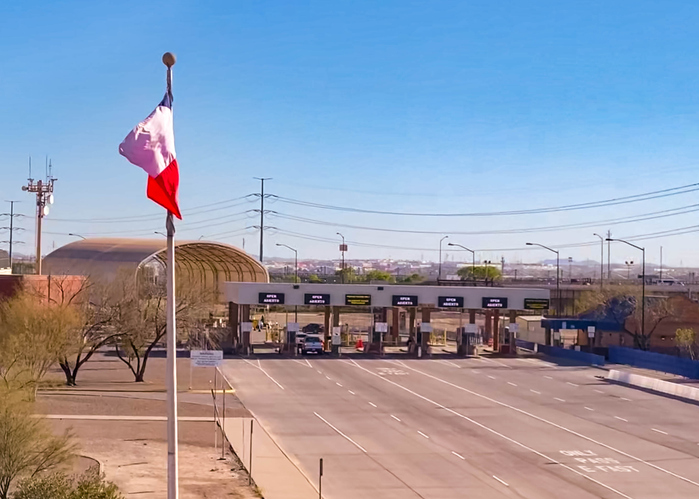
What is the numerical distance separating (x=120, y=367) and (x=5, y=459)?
3454cm

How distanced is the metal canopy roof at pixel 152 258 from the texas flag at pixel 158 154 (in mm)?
60689

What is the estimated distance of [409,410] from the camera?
36375mm

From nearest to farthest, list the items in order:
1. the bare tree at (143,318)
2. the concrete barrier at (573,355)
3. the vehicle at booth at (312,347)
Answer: the bare tree at (143,318), the concrete barrier at (573,355), the vehicle at booth at (312,347)

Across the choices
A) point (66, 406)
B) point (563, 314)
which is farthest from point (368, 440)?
point (563, 314)

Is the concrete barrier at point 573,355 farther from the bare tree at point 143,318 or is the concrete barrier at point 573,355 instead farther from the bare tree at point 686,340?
the bare tree at point 143,318

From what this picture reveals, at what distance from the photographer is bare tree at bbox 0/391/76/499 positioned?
1784 centimetres

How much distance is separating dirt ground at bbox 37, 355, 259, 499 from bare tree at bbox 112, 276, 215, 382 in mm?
1639

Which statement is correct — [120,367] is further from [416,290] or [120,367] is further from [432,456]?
[432,456]

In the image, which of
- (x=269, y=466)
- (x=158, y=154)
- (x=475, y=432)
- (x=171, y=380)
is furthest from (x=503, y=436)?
(x=158, y=154)

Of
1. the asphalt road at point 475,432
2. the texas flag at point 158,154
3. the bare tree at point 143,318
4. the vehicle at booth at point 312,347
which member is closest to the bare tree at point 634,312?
the asphalt road at point 475,432

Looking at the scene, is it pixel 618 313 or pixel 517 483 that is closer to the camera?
pixel 517 483

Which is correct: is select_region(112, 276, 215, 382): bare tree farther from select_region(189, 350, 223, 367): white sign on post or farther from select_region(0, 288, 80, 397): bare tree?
select_region(189, 350, 223, 367): white sign on post

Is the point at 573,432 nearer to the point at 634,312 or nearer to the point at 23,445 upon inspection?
the point at 23,445

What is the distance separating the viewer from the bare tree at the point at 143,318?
43500 millimetres
